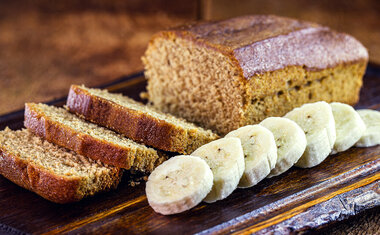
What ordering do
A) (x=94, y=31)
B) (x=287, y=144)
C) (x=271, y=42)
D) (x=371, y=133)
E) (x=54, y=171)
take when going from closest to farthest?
(x=54, y=171) < (x=287, y=144) < (x=371, y=133) < (x=271, y=42) < (x=94, y=31)

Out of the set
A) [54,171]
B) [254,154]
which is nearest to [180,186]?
[254,154]

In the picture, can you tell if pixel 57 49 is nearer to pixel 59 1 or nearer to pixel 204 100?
pixel 59 1

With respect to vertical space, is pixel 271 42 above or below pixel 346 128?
above

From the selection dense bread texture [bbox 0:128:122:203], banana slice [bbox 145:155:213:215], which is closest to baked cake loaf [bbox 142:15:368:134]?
banana slice [bbox 145:155:213:215]

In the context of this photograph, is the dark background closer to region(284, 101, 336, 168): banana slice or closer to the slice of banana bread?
the slice of banana bread

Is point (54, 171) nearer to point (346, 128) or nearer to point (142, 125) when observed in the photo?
point (142, 125)

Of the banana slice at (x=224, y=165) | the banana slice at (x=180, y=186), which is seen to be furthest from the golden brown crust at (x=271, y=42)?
the banana slice at (x=180, y=186)

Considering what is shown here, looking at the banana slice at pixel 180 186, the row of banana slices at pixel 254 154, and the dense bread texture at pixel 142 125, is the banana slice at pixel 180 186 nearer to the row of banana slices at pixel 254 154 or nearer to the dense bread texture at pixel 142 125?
the row of banana slices at pixel 254 154
